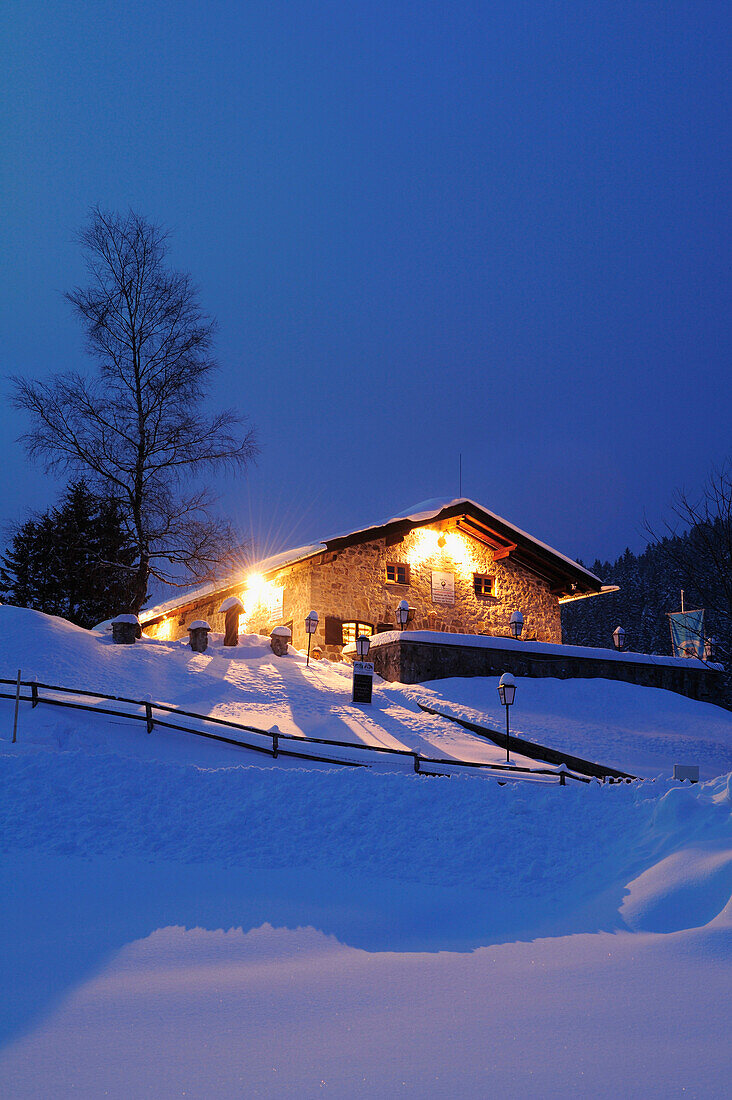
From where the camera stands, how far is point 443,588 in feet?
82.4

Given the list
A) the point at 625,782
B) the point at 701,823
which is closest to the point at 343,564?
the point at 625,782

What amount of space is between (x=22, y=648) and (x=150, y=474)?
7020 millimetres

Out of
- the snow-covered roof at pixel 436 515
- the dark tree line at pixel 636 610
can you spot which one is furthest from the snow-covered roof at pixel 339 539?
the dark tree line at pixel 636 610

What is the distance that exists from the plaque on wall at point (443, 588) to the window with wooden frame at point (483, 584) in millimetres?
981

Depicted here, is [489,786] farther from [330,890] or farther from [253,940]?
[253,940]

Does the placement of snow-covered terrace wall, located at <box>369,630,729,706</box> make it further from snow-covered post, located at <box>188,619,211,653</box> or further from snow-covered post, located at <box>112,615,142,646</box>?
snow-covered post, located at <box>112,615,142,646</box>

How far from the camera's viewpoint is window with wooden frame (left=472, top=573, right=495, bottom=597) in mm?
25812

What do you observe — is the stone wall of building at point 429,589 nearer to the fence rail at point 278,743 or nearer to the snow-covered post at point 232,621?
the snow-covered post at point 232,621

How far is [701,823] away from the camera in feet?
23.1

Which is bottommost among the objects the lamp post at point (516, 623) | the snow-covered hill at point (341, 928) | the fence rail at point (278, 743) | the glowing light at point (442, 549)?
the snow-covered hill at point (341, 928)

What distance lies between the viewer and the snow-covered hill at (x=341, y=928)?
356 cm

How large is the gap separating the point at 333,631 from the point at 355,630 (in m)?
1.03

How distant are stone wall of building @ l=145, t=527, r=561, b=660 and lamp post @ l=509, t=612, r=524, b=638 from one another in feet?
2.00

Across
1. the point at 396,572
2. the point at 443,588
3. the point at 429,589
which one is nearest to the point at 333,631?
the point at 396,572
